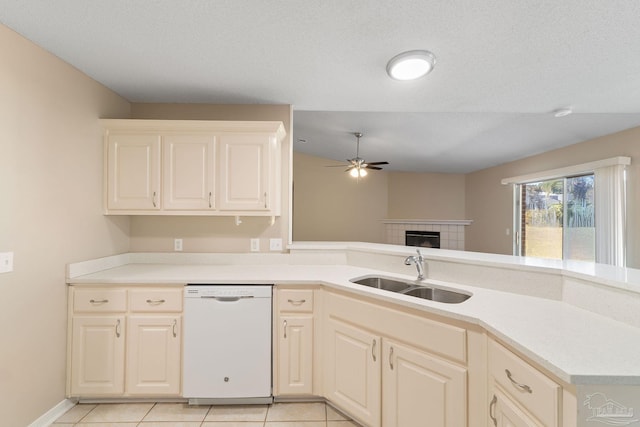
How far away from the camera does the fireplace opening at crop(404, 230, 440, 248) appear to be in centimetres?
686

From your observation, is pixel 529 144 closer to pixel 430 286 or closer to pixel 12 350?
pixel 430 286

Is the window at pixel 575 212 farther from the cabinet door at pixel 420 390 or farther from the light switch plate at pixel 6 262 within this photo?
the light switch plate at pixel 6 262

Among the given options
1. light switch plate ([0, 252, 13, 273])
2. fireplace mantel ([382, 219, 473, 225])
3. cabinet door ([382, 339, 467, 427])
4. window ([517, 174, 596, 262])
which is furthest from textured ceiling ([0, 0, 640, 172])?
fireplace mantel ([382, 219, 473, 225])

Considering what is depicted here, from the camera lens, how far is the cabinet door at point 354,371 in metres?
1.70

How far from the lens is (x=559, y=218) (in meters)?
4.81

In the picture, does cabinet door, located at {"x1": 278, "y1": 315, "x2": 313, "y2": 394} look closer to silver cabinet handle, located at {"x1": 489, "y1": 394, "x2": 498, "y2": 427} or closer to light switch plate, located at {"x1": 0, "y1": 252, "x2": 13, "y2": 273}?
silver cabinet handle, located at {"x1": 489, "y1": 394, "x2": 498, "y2": 427}

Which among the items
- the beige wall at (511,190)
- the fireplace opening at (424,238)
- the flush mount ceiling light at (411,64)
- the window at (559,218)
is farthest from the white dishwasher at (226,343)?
the fireplace opening at (424,238)

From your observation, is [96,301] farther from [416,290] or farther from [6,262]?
[416,290]

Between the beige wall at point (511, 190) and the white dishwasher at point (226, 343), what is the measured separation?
15.0 feet

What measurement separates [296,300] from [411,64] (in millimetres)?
1761

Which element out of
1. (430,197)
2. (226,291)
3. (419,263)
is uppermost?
(430,197)

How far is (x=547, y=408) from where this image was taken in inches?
37.5

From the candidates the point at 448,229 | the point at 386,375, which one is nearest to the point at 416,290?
the point at 386,375

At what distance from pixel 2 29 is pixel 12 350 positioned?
180cm
